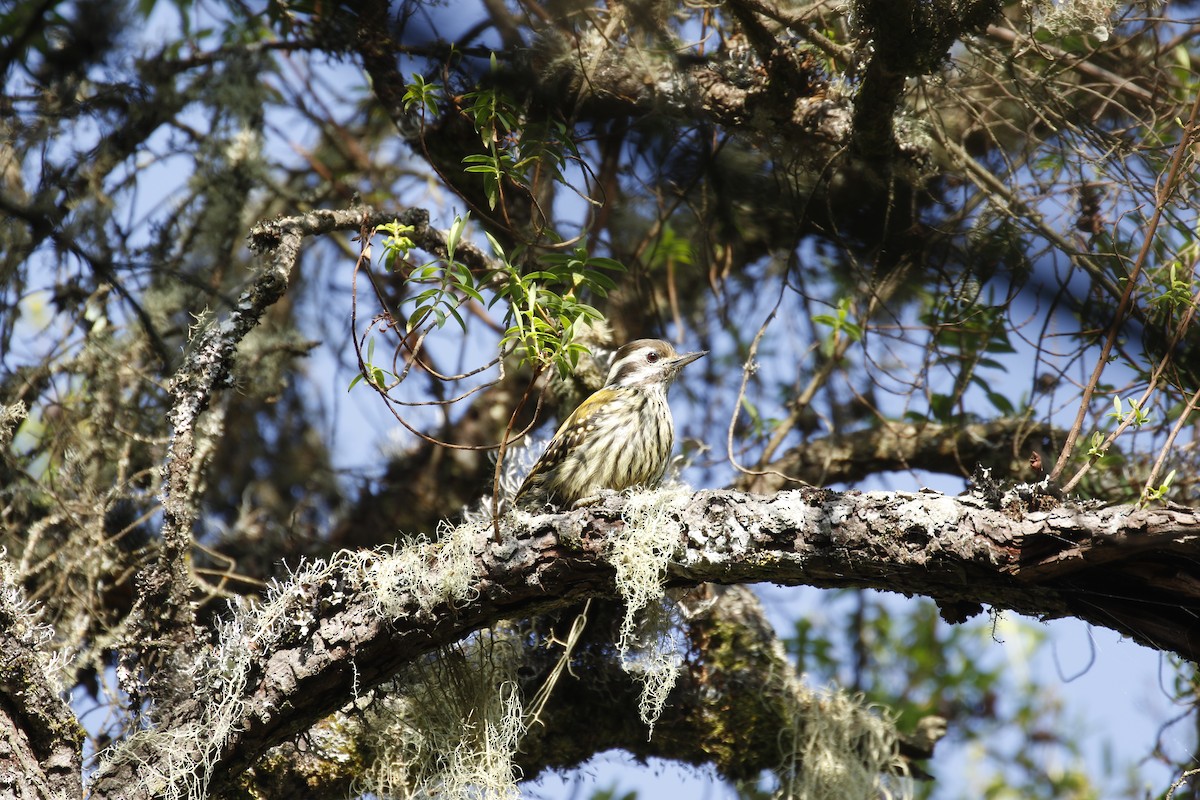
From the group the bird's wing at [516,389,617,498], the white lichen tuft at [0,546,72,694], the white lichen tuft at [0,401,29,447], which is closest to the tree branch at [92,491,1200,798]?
the white lichen tuft at [0,546,72,694]

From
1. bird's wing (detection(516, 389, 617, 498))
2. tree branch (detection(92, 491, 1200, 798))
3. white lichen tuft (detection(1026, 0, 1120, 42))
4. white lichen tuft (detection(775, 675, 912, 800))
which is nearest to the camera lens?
tree branch (detection(92, 491, 1200, 798))

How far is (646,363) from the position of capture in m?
5.30

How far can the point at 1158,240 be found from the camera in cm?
433

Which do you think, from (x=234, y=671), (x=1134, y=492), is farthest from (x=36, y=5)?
(x=1134, y=492)

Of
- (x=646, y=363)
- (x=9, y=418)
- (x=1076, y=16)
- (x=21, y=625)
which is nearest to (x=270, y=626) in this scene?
(x=21, y=625)

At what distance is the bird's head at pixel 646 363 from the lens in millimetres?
5262

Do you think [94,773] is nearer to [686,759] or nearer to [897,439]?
[686,759]

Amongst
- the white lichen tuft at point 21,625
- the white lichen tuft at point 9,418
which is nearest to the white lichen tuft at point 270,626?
the white lichen tuft at point 21,625

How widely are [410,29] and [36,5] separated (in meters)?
2.47

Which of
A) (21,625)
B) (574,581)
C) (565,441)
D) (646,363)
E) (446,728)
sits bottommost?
(21,625)

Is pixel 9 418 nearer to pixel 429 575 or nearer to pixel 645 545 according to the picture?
pixel 429 575

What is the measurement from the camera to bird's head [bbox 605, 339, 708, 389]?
5262 mm

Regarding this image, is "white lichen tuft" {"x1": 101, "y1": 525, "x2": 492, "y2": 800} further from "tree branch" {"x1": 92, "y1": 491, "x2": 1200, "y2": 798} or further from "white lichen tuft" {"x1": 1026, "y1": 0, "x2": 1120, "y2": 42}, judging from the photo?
"white lichen tuft" {"x1": 1026, "y1": 0, "x2": 1120, "y2": 42}

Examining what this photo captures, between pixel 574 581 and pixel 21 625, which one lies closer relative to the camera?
pixel 21 625
